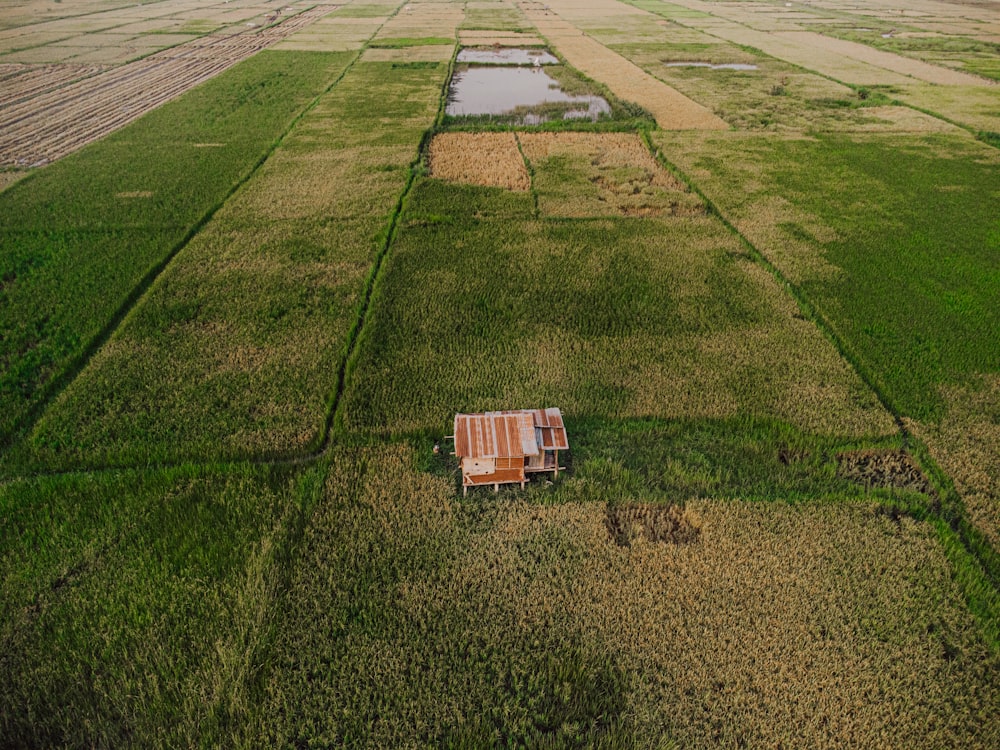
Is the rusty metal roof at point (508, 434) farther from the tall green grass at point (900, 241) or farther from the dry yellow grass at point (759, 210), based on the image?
the dry yellow grass at point (759, 210)

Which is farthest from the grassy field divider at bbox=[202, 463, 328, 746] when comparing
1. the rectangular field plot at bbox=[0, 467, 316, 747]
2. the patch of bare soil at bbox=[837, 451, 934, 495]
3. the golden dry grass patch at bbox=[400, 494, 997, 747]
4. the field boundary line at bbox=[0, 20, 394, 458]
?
the patch of bare soil at bbox=[837, 451, 934, 495]

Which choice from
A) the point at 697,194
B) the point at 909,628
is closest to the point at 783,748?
the point at 909,628

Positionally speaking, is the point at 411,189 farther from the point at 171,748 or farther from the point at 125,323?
the point at 171,748

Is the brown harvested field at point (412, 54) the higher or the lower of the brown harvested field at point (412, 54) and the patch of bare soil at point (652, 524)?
the higher

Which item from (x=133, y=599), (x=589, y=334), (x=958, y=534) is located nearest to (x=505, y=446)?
(x=589, y=334)

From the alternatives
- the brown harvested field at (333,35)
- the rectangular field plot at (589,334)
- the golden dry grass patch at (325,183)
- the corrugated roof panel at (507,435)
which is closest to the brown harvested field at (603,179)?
the rectangular field plot at (589,334)

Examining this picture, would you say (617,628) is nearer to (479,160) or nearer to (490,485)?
(490,485)
